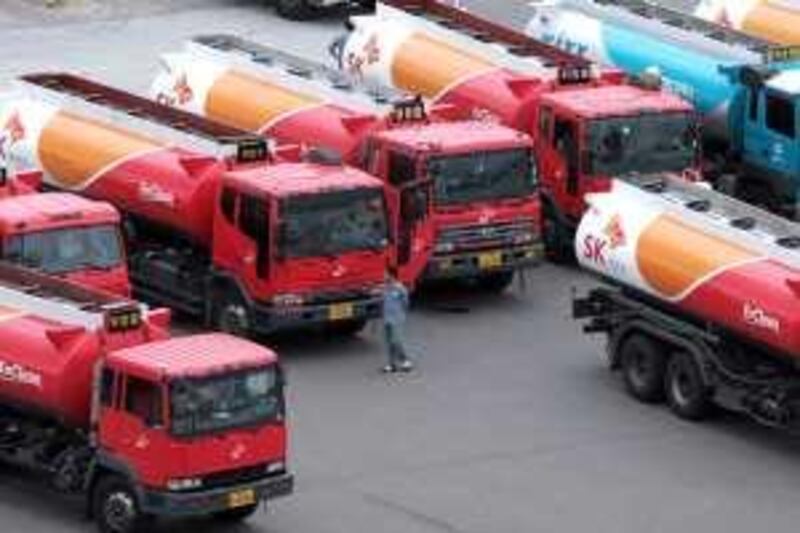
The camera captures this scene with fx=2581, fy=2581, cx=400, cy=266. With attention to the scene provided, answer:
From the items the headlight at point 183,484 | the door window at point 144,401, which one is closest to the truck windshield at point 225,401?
the door window at point 144,401

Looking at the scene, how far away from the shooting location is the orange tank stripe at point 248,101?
37.4 m

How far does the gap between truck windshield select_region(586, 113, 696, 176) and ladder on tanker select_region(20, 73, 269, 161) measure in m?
4.95

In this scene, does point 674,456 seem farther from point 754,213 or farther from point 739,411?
point 754,213

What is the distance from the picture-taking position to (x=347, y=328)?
33656 millimetres

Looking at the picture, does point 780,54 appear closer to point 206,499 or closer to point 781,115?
point 781,115

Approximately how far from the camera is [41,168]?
36.0m

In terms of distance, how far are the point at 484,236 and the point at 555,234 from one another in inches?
95.2

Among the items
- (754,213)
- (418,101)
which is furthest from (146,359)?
(418,101)

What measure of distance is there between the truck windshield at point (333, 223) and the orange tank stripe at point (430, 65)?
683 cm

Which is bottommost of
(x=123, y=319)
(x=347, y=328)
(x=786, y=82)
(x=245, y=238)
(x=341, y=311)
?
(x=347, y=328)

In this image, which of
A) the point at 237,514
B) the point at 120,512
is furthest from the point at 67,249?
the point at 120,512

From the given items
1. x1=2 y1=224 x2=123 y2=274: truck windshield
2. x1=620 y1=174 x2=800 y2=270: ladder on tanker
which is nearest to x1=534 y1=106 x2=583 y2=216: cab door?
x1=620 y1=174 x2=800 y2=270: ladder on tanker

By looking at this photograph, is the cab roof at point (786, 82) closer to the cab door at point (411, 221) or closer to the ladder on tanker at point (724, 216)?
the ladder on tanker at point (724, 216)

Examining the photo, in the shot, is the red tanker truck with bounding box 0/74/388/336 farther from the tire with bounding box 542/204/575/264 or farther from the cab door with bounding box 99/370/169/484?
the cab door with bounding box 99/370/169/484
